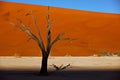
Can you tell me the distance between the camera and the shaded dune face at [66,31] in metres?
41.6

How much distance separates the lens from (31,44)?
143ft

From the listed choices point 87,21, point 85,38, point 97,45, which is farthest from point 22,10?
point 97,45

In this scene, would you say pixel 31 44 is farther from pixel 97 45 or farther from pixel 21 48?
pixel 97 45

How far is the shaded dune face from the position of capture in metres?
41.6

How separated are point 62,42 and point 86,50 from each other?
4095 millimetres

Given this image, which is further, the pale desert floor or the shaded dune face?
the shaded dune face

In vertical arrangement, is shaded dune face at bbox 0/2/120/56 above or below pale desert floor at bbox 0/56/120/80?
above

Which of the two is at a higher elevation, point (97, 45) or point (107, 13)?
point (107, 13)

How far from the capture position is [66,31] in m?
50.4
